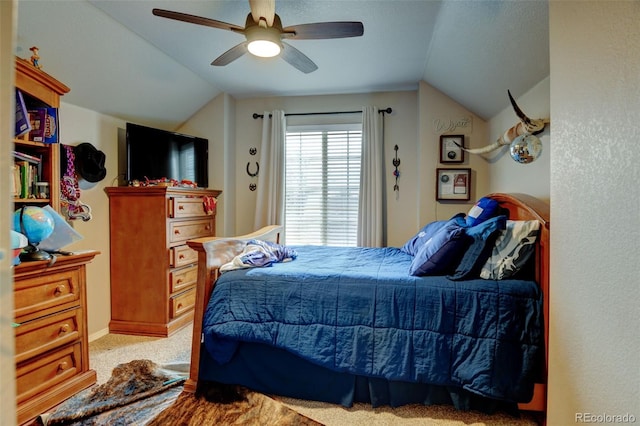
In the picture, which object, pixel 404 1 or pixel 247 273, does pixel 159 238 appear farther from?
pixel 404 1

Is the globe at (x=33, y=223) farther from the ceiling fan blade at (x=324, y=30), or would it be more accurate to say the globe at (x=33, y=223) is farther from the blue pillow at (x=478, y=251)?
the blue pillow at (x=478, y=251)

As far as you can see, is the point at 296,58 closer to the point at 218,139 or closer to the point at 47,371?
the point at 218,139

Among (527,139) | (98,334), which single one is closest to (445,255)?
(527,139)

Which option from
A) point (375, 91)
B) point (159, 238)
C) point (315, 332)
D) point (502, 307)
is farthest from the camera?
point (375, 91)

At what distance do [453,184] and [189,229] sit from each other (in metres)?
2.77

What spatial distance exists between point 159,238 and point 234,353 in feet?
4.82

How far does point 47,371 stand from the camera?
69.3 inches

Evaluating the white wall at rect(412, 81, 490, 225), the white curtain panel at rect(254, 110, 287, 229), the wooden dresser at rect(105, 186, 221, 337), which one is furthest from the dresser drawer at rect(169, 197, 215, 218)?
the white wall at rect(412, 81, 490, 225)

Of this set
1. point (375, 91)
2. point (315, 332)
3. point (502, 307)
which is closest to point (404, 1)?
point (375, 91)

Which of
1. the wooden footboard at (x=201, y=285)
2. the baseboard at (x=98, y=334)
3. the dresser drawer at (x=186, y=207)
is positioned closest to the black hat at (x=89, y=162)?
the dresser drawer at (x=186, y=207)

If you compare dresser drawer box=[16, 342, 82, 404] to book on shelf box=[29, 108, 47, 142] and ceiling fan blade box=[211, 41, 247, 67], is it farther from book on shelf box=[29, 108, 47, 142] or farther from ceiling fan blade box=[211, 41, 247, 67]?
ceiling fan blade box=[211, 41, 247, 67]

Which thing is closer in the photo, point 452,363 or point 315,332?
point 452,363

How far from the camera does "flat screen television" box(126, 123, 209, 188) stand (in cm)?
287

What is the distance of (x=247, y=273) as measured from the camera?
6.19 ft
